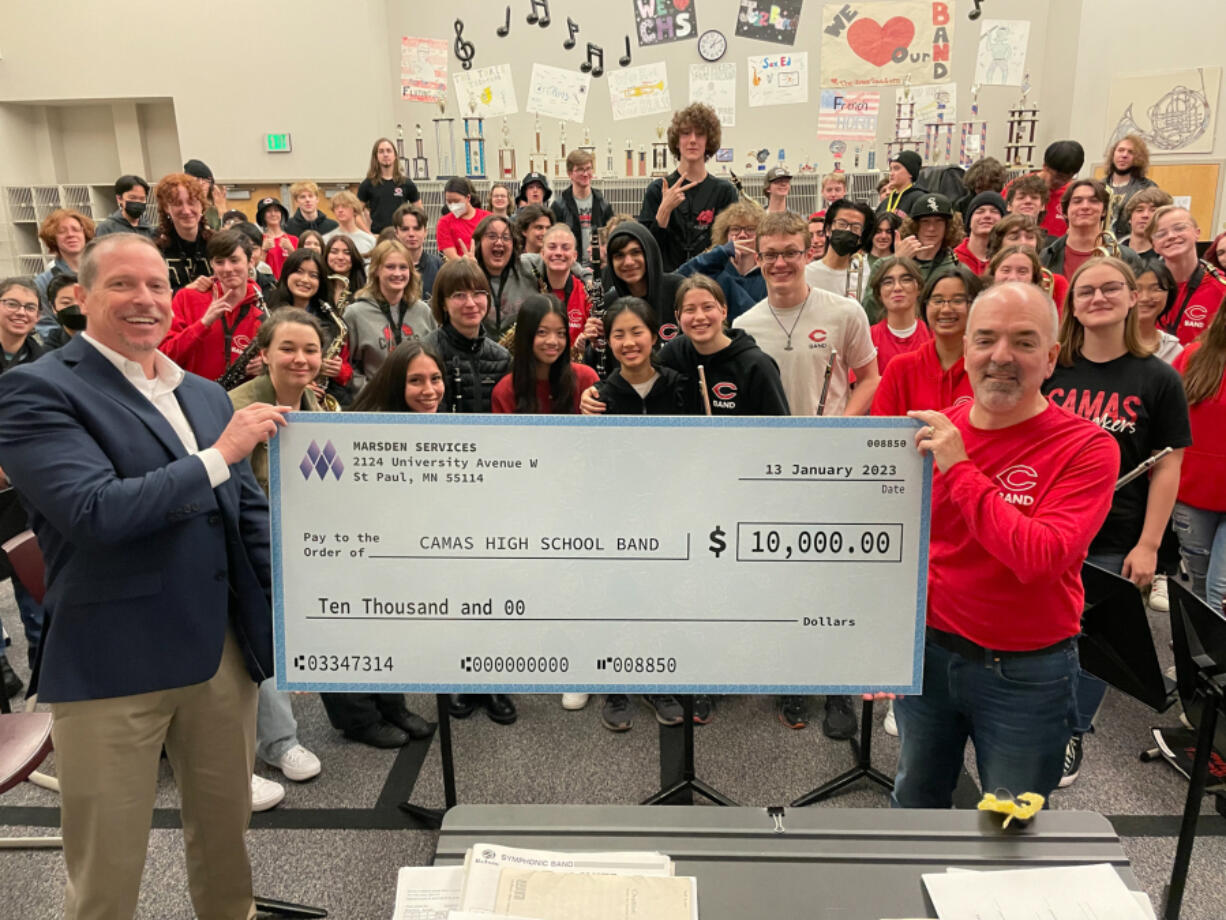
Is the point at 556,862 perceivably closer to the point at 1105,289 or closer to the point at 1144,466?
the point at 1144,466

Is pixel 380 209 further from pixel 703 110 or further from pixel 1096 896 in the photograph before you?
pixel 1096 896

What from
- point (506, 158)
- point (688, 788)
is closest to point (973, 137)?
point (506, 158)

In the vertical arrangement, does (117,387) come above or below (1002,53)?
below

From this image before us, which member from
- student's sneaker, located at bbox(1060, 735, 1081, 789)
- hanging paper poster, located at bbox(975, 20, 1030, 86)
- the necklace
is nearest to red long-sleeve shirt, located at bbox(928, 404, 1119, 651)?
student's sneaker, located at bbox(1060, 735, 1081, 789)

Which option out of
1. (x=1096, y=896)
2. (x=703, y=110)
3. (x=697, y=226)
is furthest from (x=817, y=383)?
(x=1096, y=896)

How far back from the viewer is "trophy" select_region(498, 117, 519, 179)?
9.79 m

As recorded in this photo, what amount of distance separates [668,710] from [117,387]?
2.29 metres

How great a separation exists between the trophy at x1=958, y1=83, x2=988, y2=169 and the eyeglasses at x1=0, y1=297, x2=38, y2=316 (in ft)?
30.8

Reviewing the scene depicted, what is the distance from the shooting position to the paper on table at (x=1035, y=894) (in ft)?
3.75

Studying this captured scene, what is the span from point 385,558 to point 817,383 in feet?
7.04

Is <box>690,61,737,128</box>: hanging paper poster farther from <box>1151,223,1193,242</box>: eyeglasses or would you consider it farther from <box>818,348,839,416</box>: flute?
<box>818,348,839,416</box>: flute

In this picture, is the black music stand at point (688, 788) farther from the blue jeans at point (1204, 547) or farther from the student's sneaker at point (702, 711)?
the blue jeans at point (1204, 547)

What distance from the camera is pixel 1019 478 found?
1646 millimetres

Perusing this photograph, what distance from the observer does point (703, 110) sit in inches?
171
